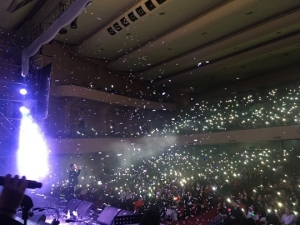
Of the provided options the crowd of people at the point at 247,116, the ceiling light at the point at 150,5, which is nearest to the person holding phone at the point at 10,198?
the ceiling light at the point at 150,5

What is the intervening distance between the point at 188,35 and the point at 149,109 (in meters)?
7.39

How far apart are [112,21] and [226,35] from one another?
4866 mm

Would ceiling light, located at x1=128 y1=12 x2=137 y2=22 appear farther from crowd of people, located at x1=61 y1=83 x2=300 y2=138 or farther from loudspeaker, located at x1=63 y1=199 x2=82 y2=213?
loudspeaker, located at x1=63 y1=199 x2=82 y2=213

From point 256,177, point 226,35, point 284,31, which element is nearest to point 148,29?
point 226,35

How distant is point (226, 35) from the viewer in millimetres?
11625

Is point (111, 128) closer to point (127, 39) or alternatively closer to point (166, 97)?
point (166, 97)

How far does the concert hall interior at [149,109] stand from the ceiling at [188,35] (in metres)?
0.07

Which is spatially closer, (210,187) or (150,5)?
(150,5)

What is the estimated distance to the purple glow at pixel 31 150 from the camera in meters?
9.89

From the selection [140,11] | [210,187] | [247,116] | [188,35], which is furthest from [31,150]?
[247,116]

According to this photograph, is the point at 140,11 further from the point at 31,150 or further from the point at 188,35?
the point at 31,150

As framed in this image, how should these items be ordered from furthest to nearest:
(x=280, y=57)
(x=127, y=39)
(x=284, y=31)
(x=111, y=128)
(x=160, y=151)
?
(x=111, y=128) → (x=160, y=151) → (x=280, y=57) → (x=127, y=39) → (x=284, y=31)

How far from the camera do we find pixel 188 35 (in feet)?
36.8

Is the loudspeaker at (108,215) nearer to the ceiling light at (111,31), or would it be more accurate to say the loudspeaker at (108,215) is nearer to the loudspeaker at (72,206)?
the loudspeaker at (72,206)
